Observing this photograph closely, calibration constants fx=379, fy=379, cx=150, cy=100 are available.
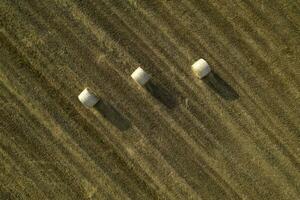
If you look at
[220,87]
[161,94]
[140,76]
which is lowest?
[220,87]

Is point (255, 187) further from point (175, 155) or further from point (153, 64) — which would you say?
point (153, 64)

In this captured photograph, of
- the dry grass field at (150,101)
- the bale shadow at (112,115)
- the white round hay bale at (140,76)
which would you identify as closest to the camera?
the white round hay bale at (140,76)

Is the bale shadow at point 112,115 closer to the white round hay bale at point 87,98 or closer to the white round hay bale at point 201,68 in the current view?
the white round hay bale at point 87,98

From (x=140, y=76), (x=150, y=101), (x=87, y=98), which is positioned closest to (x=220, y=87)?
(x=150, y=101)

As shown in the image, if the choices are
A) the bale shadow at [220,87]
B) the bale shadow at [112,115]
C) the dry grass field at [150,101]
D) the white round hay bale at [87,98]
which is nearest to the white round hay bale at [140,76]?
the dry grass field at [150,101]

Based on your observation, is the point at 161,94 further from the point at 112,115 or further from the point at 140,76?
the point at 112,115

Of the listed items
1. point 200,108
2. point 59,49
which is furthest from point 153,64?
point 59,49
